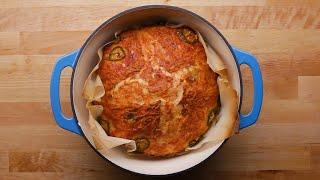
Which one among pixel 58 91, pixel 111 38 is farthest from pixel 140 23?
pixel 58 91

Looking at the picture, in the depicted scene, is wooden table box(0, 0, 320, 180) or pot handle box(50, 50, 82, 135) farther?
wooden table box(0, 0, 320, 180)

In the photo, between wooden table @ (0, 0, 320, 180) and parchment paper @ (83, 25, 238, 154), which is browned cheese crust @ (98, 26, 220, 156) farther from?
wooden table @ (0, 0, 320, 180)

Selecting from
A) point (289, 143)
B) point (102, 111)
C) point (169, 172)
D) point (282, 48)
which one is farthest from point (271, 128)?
point (102, 111)

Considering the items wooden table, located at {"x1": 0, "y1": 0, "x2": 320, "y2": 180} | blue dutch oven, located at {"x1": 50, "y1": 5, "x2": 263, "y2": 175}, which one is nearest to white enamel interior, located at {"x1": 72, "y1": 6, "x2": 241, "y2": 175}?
blue dutch oven, located at {"x1": 50, "y1": 5, "x2": 263, "y2": 175}

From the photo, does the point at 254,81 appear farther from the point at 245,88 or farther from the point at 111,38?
the point at 111,38

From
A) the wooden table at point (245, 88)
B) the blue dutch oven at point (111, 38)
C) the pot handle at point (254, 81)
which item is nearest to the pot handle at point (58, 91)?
the blue dutch oven at point (111, 38)

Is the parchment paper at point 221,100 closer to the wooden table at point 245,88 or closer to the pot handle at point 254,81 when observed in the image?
the pot handle at point 254,81

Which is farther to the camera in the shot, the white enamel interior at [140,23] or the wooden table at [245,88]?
the wooden table at [245,88]
